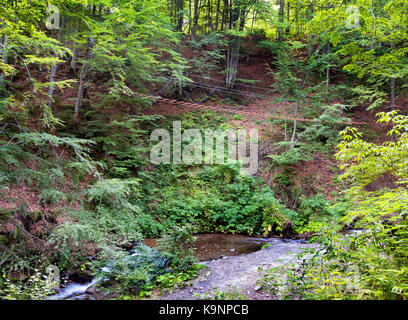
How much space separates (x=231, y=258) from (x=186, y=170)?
474cm

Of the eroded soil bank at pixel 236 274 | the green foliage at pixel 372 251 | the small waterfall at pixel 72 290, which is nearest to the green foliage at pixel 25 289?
the small waterfall at pixel 72 290

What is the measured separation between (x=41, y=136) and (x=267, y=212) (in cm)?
688

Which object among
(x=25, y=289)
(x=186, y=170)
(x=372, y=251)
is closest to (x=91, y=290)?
(x=25, y=289)

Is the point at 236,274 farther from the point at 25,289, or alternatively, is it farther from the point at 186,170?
the point at 186,170

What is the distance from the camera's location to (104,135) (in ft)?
28.5

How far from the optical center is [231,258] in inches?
244

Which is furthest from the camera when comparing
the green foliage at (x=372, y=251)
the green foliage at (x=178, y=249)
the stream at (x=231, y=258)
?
the green foliage at (x=178, y=249)

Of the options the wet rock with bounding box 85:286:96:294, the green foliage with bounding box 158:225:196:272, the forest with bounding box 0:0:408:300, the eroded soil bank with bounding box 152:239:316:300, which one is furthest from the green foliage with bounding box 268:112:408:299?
the wet rock with bounding box 85:286:96:294

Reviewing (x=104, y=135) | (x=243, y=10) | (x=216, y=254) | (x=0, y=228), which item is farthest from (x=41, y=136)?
(x=243, y=10)

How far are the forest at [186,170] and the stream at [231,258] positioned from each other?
0.19ft

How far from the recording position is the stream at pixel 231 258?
4609 millimetres

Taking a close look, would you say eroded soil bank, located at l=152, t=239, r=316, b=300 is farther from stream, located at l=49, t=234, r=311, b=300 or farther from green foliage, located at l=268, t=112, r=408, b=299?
green foliage, located at l=268, t=112, r=408, b=299

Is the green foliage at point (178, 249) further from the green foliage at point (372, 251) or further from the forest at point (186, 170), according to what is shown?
the green foliage at point (372, 251)

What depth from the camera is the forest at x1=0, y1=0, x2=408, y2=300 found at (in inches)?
147
